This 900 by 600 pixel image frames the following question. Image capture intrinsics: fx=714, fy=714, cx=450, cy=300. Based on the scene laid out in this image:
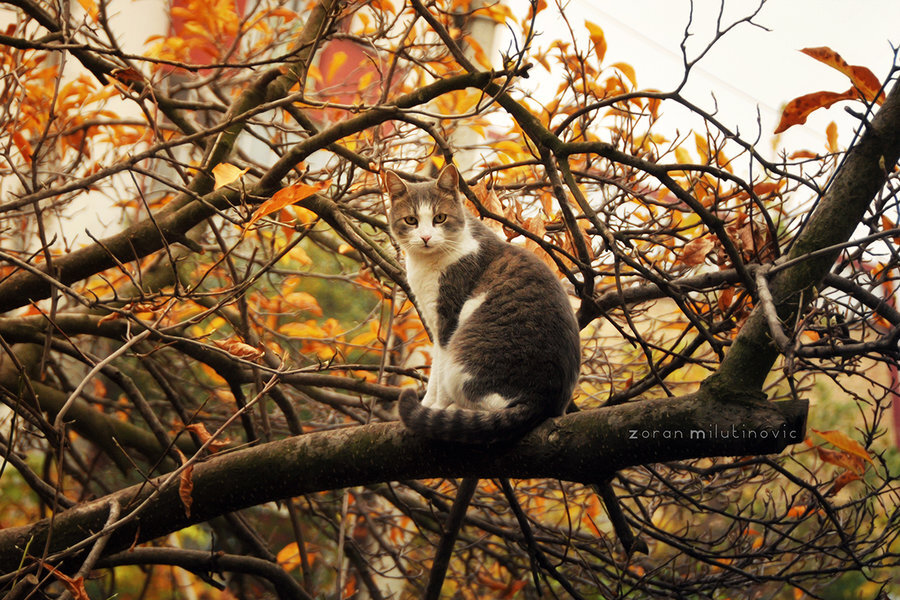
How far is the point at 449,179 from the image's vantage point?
2387mm

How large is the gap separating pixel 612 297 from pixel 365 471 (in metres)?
0.88

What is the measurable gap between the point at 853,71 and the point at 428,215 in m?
1.36

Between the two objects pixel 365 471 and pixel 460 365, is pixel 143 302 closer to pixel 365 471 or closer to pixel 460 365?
pixel 365 471

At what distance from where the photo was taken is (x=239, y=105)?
2.40 meters

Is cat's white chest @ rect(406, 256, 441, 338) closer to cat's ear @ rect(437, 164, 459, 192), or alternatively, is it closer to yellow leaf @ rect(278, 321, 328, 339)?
cat's ear @ rect(437, 164, 459, 192)

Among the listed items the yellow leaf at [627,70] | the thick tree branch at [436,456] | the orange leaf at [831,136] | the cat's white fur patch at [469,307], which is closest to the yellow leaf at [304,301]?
the cat's white fur patch at [469,307]

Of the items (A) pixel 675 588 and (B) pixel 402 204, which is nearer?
(A) pixel 675 588

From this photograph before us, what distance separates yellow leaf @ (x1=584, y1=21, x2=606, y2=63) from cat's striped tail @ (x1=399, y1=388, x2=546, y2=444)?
132 cm

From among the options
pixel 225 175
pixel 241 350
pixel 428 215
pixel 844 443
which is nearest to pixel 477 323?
pixel 428 215

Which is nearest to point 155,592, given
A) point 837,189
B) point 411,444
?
point 411,444

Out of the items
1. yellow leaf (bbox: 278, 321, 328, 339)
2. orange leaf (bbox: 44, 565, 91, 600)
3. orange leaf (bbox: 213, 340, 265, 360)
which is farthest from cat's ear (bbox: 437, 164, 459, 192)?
orange leaf (bbox: 44, 565, 91, 600)

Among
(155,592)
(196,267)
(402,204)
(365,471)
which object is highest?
(196,267)

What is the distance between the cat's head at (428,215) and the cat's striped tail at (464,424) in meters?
0.89

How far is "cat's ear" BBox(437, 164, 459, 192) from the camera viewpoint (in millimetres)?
2297
